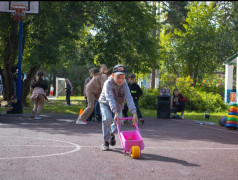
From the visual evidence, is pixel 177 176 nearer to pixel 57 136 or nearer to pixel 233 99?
pixel 57 136

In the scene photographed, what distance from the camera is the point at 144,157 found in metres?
6.71

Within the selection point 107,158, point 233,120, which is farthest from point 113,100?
point 233,120

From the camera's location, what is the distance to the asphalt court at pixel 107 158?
526 centimetres

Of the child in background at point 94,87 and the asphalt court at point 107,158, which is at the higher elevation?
the child in background at point 94,87

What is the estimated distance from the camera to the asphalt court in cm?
526

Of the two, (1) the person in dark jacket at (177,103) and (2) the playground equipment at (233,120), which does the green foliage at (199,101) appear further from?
(2) the playground equipment at (233,120)

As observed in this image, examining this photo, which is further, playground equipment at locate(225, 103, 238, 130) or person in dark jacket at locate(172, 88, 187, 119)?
person in dark jacket at locate(172, 88, 187, 119)

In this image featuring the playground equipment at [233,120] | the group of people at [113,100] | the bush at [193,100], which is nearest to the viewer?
the group of people at [113,100]

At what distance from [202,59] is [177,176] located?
30299 millimetres

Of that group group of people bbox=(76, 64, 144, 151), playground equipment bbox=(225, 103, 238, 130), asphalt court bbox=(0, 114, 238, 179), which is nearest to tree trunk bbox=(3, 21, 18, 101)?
asphalt court bbox=(0, 114, 238, 179)

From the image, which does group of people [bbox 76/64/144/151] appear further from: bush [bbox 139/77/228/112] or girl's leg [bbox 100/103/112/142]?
bush [bbox 139/77/228/112]

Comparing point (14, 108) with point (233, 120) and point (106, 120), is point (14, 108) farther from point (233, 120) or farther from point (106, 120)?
point (106, 120)

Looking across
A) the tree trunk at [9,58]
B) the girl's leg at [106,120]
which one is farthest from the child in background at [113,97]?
the tree trunk at [9,58]

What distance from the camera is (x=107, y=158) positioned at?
6.47 m
